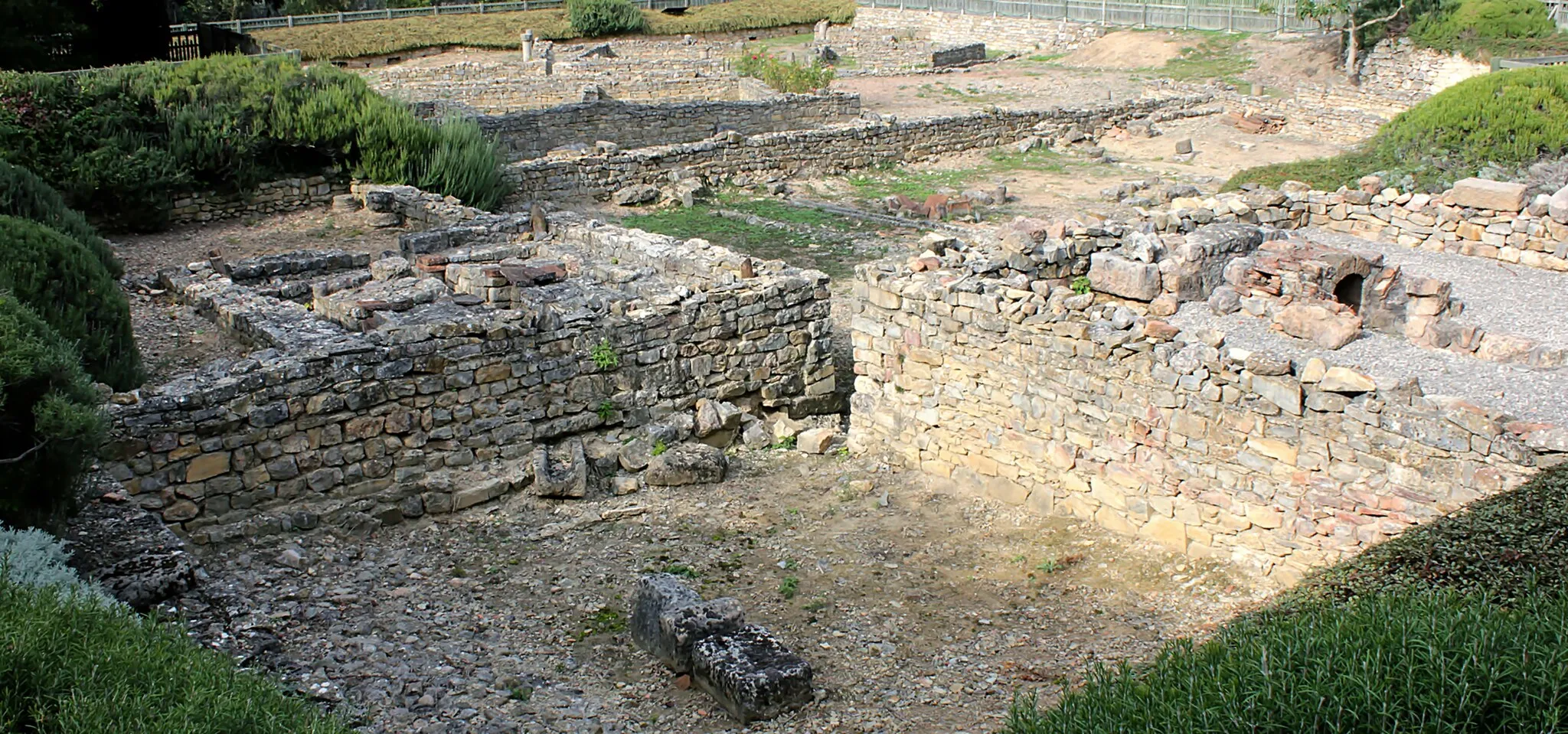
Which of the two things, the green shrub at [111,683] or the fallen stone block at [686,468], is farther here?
the fallen stone block at [686,468]

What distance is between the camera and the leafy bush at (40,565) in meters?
5.74

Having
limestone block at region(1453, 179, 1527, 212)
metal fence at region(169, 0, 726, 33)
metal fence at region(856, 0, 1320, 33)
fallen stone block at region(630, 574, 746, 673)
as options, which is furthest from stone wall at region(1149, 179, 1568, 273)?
metal fence at region(169, 0, 726, 33)

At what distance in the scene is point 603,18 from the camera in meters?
44.3

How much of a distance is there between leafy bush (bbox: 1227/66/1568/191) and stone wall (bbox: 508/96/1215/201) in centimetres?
749

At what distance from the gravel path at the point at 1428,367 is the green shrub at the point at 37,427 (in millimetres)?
7954

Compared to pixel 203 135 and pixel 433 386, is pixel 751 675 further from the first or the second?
pixel 203 135

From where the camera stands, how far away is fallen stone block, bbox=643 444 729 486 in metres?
9.96

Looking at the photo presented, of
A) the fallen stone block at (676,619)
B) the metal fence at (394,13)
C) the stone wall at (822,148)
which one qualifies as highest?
the metal fence at (394,13)

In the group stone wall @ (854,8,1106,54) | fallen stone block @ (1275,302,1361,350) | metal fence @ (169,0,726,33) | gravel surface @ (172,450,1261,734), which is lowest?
gravel surface @ (172,450,1261,734)

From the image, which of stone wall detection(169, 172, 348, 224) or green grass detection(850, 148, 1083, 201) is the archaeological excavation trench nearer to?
stone wall detection(169, 172, 348, 224)

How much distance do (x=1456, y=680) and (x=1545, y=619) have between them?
28.7 inches

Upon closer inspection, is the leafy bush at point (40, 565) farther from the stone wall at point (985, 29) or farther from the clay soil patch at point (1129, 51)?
the stone wall at point (985, 29)

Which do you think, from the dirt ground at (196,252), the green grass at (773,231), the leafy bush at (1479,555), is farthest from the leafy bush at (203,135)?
the leafy bush at (1479,555)

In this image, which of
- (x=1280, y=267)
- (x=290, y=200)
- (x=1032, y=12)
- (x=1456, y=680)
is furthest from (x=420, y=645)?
(x=1032, y=12)
